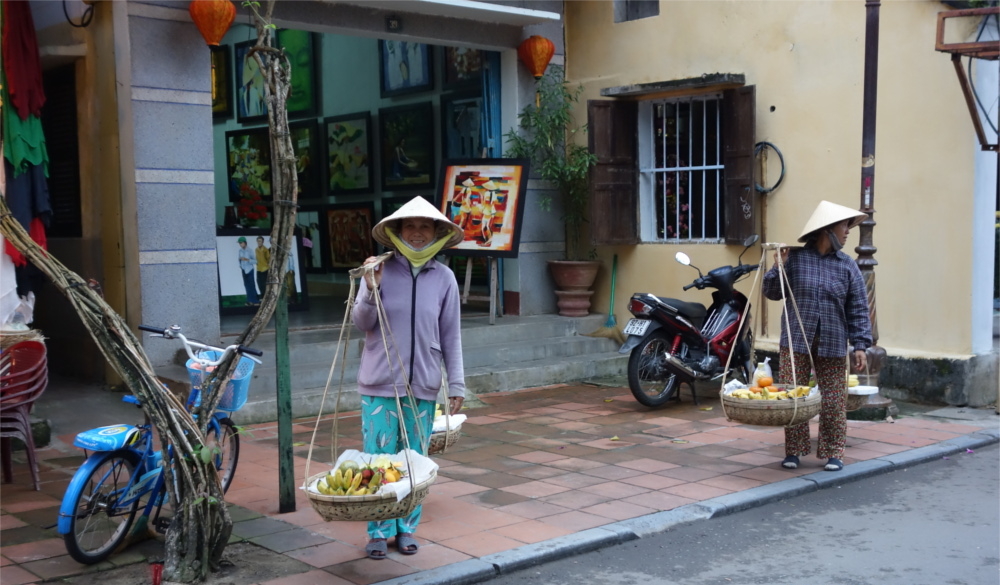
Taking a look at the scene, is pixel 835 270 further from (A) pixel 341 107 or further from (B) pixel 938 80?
(A) pixel 341 107

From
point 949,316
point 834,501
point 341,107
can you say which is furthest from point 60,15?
point 949,316

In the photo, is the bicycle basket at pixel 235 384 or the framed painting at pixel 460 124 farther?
the framed painting at pixel 460 124

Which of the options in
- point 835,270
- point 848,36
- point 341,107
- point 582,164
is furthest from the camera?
point 341,107

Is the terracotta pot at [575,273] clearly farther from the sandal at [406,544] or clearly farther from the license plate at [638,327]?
the sandal at [406,544]

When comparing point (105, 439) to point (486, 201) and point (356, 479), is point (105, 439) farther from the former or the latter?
point (486, 201)

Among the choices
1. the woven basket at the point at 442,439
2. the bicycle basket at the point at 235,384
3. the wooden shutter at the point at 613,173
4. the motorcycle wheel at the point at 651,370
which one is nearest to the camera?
the bicycle basket at the point at 235,384

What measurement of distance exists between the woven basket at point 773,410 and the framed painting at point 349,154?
8463mm

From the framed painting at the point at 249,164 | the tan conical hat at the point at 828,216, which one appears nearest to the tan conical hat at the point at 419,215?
the tan conical hat at the point at 828,216

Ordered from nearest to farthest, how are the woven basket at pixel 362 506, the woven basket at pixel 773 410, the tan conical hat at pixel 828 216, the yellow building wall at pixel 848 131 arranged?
the woven basket at pixel 362 506
the woven basket at pixel 773 410
the tan conical hat at pixel 828 216
the yellow building wall at pixel 848 131

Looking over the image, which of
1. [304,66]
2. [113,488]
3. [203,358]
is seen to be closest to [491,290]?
[304,66]

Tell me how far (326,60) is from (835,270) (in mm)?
9472

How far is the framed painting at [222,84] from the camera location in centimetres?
1457

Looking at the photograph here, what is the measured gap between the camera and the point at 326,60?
14125mm

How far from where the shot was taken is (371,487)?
438 cm
